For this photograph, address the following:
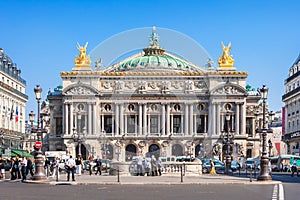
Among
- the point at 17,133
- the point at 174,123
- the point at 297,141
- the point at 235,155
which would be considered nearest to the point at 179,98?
the point at 174,123

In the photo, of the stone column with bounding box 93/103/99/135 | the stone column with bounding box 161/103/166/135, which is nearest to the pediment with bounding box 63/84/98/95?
the stone column with bounding box 93/103/99/135

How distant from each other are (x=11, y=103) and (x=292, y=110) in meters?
51.4

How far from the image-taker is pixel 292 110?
129 m

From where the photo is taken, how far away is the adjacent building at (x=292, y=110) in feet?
403

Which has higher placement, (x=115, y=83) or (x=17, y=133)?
(x=115, y=83)

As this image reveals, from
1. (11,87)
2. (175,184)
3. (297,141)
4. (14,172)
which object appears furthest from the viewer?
(297,141)

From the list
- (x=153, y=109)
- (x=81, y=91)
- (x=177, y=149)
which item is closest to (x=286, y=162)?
(x=177, y=149)

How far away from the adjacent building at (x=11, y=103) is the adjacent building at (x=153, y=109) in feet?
57.7

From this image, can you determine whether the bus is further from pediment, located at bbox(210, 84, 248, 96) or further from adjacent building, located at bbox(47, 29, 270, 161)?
pediment, located at bbox(210, 84, 248, 96)

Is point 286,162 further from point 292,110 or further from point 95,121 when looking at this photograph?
point 95,121

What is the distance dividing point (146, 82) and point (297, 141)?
34155 millimetres

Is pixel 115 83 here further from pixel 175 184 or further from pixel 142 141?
pixel 175 184

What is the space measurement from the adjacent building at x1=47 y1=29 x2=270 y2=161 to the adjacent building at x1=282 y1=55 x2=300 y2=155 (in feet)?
30.4

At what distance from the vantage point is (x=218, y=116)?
14025 cm
